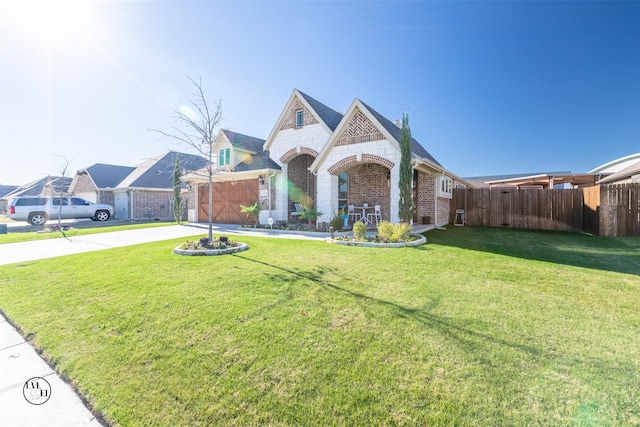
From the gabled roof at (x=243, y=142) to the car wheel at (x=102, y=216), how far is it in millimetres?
13269

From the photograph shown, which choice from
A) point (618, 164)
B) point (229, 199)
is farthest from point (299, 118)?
point (618, 164)

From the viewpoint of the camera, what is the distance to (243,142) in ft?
60.5

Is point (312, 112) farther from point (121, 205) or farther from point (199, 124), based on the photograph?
point (121, 205)

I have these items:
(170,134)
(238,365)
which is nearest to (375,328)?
(238,365)

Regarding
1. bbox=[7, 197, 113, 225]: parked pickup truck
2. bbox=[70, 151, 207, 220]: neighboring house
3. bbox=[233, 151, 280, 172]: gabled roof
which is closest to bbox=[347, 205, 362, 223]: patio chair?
bbox=[233, 151, 280, 172]: gabled roof

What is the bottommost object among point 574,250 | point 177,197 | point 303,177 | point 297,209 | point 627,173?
point 574,250

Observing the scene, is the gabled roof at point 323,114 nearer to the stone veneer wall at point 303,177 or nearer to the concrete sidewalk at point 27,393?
the stone veneer wall at point 303,177

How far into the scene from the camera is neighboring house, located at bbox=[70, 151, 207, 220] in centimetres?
2436

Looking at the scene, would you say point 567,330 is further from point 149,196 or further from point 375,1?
point 149,196

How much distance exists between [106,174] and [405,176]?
30.1m

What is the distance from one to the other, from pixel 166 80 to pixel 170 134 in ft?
10.3

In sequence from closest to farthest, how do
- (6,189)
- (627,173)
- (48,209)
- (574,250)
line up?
(574,250) < (627,173) < (48,209) < (6,189)

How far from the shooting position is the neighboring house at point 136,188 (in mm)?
24359

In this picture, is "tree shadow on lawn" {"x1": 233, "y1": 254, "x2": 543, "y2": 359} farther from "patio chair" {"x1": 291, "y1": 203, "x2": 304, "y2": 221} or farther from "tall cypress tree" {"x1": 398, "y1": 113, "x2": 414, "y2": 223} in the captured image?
"patio chair" {"x1": 291, "y1": 203, "x2": 304, "y2": 221}
